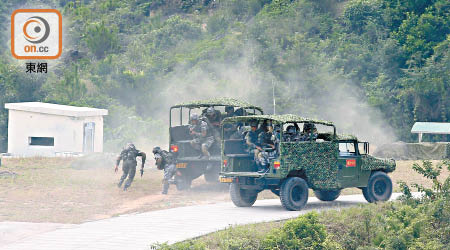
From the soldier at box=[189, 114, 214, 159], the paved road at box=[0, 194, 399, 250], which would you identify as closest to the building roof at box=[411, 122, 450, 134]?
the soldier at box=[189, 114, 214, 159]

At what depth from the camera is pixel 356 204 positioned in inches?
822

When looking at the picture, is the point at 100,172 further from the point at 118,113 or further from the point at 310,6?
the point at 310,6

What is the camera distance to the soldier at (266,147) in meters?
19.2

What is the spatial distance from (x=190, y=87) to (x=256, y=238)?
40.0 m

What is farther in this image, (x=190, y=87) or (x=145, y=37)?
(x=145, y=37)

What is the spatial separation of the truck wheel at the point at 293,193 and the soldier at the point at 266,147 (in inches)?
28.0

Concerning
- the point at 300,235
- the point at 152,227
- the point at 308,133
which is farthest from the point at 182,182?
the point at 300,235

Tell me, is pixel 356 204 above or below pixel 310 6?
below

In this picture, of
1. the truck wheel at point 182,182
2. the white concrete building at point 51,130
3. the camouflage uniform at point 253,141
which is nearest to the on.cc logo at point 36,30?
the white concrete building at point 51,130

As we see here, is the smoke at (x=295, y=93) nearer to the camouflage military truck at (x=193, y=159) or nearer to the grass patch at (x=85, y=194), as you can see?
the grass patch at (x=85, y=194)

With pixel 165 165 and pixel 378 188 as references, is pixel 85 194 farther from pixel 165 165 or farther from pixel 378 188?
pixel 378 188

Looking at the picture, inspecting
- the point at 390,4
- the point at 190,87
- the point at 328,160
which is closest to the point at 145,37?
the point at 190,87

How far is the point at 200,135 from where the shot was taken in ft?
78.1

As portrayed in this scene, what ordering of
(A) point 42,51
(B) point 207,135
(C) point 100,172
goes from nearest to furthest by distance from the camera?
(B) point 207,135 < (C) point 100,172 < (A) point 42,51
